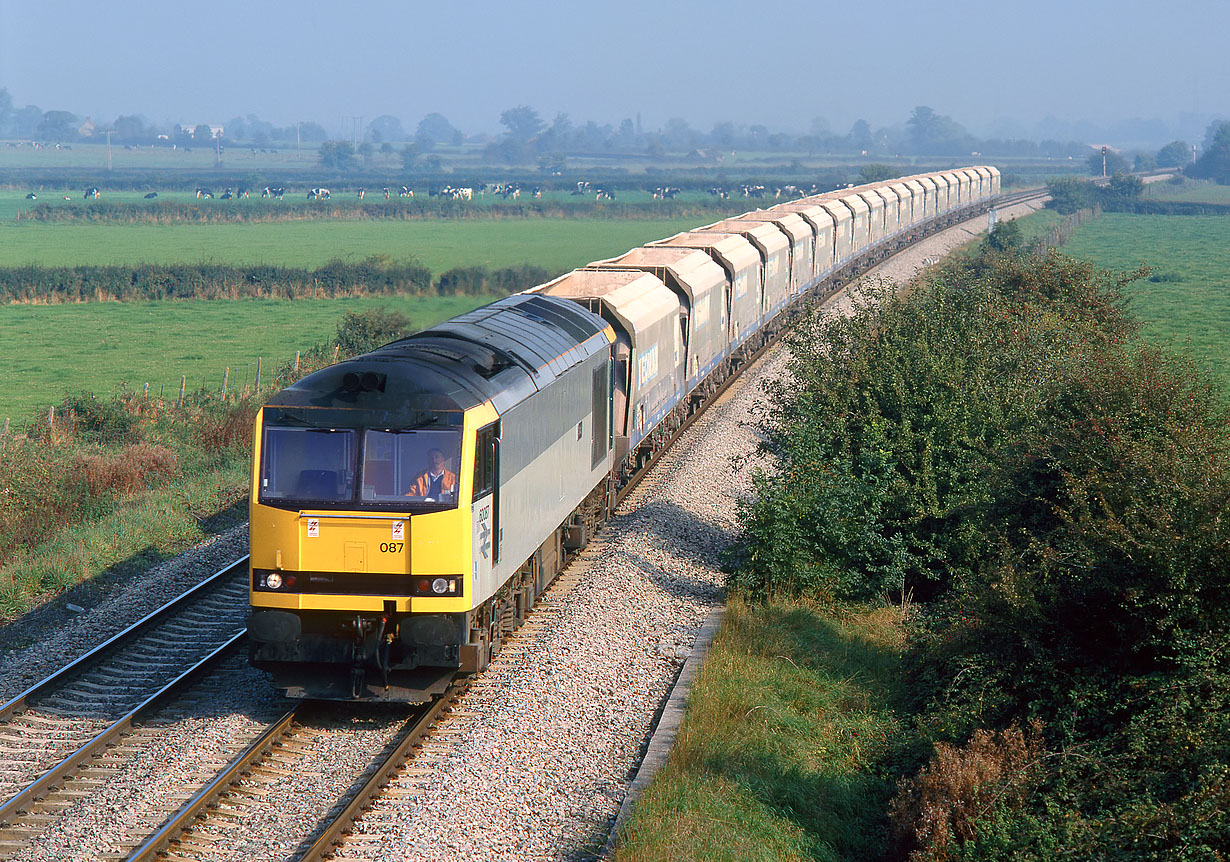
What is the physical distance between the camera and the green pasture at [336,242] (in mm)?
62062

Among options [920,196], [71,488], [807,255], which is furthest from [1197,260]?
[71,488]

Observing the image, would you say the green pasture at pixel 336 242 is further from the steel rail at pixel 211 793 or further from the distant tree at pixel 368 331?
the steel rail at pixel 211 793

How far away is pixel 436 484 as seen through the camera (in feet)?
35.9

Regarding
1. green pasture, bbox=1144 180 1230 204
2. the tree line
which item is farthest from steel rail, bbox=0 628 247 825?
green pasture, bbox=1144 180 1230 204

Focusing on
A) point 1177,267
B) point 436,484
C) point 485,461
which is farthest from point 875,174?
point 436,484

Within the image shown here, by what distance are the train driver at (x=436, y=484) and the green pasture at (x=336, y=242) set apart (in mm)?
43768

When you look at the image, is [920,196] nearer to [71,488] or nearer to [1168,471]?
[71,488]

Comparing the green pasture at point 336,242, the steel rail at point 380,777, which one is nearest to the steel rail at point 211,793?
the steel rail at point 380,777

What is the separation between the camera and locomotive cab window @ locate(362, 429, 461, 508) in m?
10.9

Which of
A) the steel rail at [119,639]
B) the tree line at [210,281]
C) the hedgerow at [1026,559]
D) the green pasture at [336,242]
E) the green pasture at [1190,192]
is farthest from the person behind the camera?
the green pasture at [1190,192]

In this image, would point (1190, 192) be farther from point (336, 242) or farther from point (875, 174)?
point (336, 242)

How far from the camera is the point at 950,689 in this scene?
11281 mm

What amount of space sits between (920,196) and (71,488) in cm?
5274

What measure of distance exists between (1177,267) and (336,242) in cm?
5010
